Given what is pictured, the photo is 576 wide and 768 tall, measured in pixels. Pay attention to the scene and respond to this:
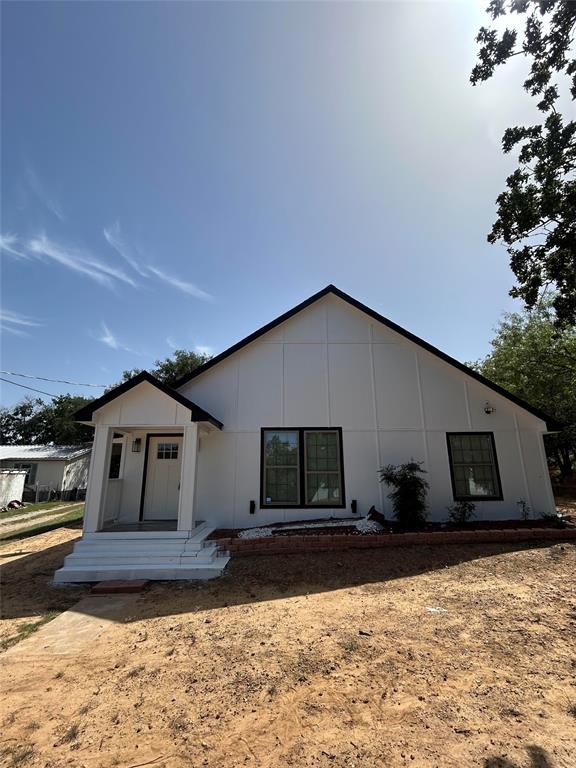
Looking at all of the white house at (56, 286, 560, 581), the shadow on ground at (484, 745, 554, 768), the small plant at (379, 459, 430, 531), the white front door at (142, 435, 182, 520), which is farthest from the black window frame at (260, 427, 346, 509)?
the shadow on ground at (484, 745, 554, 768)

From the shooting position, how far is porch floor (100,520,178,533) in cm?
810

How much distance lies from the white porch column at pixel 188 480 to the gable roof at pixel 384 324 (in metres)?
2.22

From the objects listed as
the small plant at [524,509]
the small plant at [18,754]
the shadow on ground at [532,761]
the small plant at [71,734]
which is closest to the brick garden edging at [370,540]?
the small plant at [524,509]

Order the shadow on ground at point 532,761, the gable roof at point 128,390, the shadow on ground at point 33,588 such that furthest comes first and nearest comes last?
1. the gable roof at point 128,390
2. the shadow on ground at point 33,588
3. the shadow on ground at point 532,761

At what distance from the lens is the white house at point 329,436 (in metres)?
9.66

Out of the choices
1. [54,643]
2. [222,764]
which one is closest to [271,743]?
[222,764]

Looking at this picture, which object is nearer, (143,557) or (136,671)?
(136,671)

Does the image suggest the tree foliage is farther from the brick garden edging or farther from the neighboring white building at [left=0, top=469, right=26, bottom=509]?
the brick garden edging

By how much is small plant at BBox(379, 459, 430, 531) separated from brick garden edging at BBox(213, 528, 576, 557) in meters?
0.69

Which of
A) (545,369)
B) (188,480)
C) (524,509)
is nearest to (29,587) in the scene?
(188,480)

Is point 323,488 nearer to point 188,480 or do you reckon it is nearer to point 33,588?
point 188,480

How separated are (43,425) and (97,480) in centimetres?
4774

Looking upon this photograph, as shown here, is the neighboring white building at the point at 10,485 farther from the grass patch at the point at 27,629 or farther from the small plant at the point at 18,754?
the small plant at the point at 18,754

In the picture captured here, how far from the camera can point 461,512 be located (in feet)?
31.0
